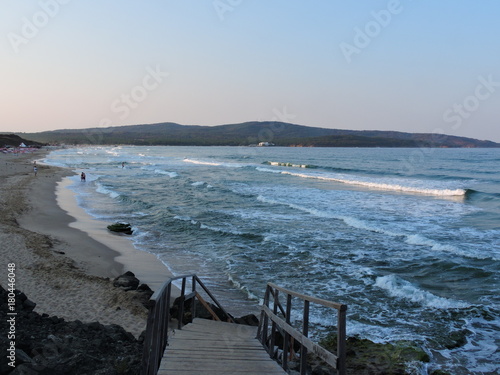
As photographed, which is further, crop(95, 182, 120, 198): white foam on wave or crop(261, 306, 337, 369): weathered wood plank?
crop(95, 182, 120, 198): white foam on wave

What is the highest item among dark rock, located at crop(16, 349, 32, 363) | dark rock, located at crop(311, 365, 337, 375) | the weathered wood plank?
the weathered wood plank

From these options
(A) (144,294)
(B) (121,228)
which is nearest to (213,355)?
(A) (144,294)

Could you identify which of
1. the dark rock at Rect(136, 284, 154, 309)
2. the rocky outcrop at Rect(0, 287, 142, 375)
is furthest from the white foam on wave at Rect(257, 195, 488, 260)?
the rocky outcrop at Rect(0, 287, 142, 375)

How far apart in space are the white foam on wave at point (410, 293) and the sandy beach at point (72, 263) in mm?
6363

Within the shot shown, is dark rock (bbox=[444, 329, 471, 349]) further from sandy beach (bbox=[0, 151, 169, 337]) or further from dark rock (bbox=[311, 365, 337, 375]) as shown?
sandy beach (bbox=[0, 151, 169, 337])

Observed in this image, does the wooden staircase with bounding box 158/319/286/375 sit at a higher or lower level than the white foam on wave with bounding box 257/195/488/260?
higher

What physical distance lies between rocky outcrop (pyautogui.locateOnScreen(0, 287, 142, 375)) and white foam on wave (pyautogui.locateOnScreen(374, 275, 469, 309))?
23.9ft

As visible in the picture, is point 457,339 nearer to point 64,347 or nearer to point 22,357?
point 64,347

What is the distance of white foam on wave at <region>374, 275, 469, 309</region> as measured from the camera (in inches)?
409

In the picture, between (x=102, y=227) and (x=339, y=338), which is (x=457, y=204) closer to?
(x=102, y=227)

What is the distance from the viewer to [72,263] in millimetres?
12859

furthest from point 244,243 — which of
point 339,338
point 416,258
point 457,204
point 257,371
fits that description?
point 457,204

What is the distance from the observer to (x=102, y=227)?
1961cm

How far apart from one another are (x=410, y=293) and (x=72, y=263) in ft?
32.3
